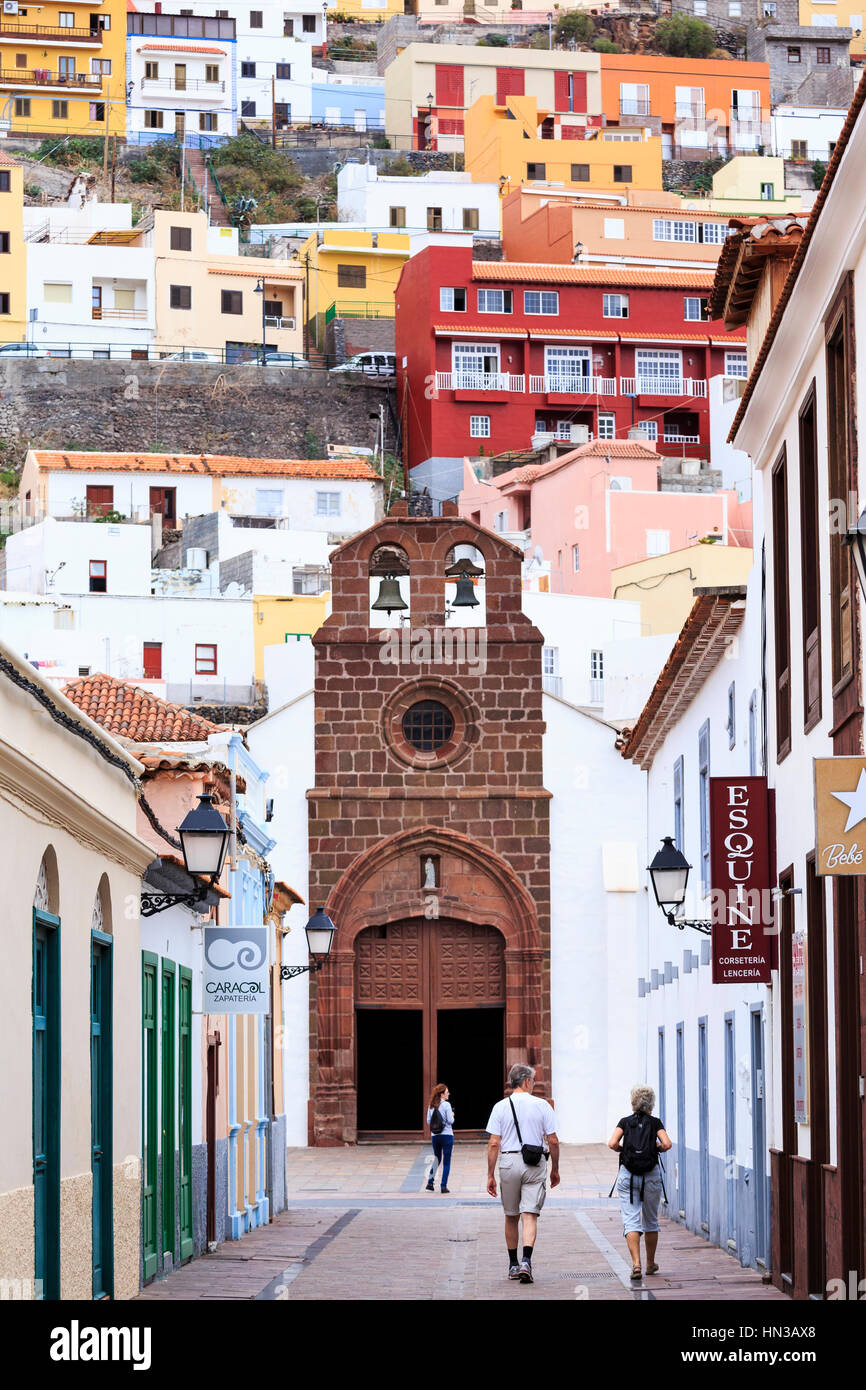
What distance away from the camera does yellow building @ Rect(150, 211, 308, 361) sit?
84.3 meters

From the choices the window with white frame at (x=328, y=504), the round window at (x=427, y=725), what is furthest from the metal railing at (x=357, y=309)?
the round window at (x=427, y=725)

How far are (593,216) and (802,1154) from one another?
7194 cm

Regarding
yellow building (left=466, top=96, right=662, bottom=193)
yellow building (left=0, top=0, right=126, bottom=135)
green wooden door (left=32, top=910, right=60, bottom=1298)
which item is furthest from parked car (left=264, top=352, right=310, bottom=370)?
green wooden door (left=32, top=910, right=60, bottom=1298)

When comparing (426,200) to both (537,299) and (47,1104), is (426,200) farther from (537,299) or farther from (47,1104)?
(47,1104)

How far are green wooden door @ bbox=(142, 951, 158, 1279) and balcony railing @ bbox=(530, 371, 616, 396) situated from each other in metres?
58.1

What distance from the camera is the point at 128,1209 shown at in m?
14.7

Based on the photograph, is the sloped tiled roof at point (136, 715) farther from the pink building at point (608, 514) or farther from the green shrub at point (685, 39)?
the green shrub at point (685, 39)

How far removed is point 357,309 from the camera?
86438mm

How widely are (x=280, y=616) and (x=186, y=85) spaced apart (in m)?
60.6

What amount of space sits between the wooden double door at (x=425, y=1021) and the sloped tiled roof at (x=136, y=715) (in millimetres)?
17264

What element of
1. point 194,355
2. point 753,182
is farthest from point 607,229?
point 753,182
